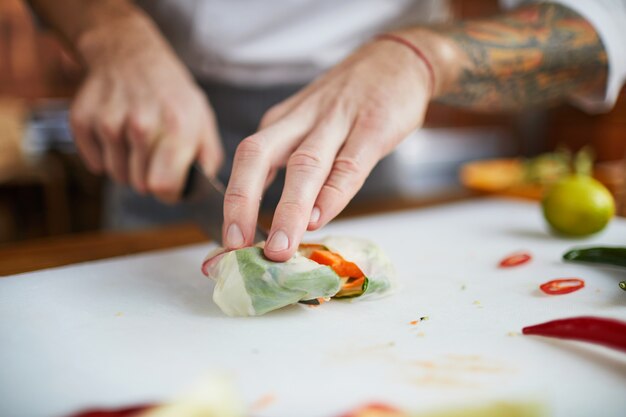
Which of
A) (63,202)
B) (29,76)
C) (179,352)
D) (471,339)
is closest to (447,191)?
(471,339)

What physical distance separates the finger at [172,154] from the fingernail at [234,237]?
399mm

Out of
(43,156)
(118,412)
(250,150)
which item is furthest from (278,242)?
(43,156)

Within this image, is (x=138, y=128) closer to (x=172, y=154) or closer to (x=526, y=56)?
(x=172, y=154)

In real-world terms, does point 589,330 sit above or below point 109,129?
below

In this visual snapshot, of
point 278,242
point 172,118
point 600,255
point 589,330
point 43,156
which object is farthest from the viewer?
point 43,156

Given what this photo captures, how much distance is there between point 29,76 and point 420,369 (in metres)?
5.41

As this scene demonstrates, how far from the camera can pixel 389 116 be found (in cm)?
101

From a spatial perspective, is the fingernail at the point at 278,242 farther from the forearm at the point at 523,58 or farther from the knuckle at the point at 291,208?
the forearm at the point at 523,58

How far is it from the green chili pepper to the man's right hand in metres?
0.80

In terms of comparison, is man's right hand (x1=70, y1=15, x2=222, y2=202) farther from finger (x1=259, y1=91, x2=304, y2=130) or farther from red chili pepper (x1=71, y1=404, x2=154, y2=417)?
red chili pepper (x1=71, y1=404, x2=154, y2=417)

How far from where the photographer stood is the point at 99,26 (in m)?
1.45

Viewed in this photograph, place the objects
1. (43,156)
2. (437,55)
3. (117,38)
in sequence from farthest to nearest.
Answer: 1. (43,156)
2. (117,38)
3. (437,55)

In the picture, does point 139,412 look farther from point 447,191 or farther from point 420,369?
point 447,191

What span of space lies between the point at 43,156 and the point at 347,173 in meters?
4.19
